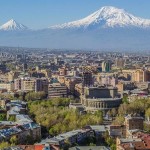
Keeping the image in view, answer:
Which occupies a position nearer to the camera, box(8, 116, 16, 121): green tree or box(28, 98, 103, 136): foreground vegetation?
box(28, 98, 103, 136): foreground vegetation

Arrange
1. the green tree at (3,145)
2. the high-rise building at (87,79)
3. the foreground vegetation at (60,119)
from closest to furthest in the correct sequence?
the green tree at (3,145) < the foreground vegetation at (60,119) < the high-rise building at (87,79)

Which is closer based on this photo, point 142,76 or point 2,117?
point 2,117

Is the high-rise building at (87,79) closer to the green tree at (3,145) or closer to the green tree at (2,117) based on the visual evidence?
the green tree at (2,117)

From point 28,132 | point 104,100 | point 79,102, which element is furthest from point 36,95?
point 28,132

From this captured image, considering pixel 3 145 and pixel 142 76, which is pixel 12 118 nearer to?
pixel 3 145

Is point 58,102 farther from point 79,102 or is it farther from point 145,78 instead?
point 145,78

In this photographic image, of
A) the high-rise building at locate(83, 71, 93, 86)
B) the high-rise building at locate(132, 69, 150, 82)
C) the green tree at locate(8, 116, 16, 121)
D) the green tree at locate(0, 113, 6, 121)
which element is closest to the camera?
the green tree at locate(8, 116, 16, 121)

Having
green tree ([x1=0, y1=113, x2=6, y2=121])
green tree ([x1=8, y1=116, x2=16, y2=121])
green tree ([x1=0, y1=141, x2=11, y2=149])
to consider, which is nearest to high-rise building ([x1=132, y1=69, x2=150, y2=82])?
green tree ([x1=0, y1=113, x2=6, y2=121])

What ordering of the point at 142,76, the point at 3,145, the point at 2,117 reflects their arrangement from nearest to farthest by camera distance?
the point at 3,145, the point at 2,117, the point at 142,76

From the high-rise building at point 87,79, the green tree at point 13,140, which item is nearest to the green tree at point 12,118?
the green tree at point 13,140

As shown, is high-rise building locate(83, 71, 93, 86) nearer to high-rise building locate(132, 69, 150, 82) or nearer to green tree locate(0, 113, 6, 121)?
high-rise building locate(132, 69, 150, 82)

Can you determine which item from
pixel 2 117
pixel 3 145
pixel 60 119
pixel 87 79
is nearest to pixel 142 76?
pixel 87 79
